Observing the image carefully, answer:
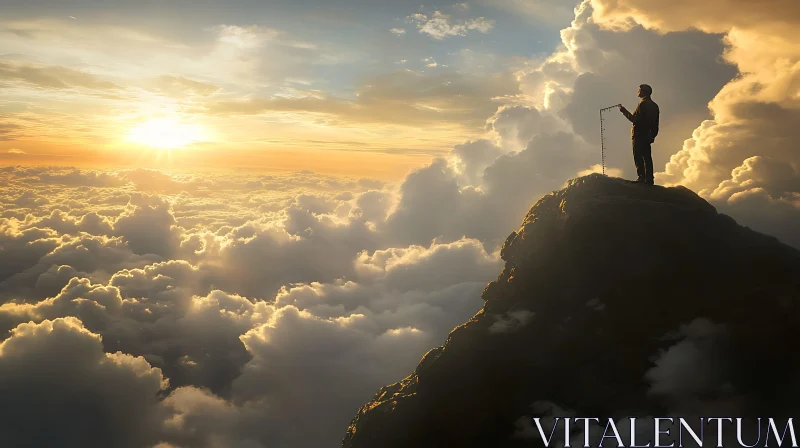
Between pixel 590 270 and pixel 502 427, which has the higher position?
pixel 590 270

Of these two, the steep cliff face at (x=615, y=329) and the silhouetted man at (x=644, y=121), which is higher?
the silhouetted man at (x=644, y=121)

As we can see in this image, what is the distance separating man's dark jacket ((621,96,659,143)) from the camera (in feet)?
71.8

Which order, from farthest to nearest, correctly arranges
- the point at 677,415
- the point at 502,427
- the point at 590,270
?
1. the point at 590,270
2. the point at 502,427
3. the point at 677,415

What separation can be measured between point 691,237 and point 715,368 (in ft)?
20.4

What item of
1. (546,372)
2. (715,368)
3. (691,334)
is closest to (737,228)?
(691,334)

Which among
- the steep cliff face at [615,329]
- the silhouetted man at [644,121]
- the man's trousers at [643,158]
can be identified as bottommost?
the steep cliff face at [615,329]

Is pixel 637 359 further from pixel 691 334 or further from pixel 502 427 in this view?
pixel 502 427

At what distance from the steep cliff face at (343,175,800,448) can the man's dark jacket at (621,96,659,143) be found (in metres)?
2.90

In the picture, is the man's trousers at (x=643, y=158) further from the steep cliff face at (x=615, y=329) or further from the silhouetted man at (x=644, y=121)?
the steep cliff face at (x=615, y=329)

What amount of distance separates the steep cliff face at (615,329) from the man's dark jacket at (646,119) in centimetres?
290

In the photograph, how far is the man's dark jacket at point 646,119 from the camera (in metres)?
21.9

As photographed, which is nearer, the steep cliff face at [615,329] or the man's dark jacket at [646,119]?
the steep cliff face at [615,329]

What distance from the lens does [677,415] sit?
57.7ft

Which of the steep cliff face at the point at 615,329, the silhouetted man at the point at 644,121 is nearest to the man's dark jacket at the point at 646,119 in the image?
the silhouetted man at the point at 644,121
